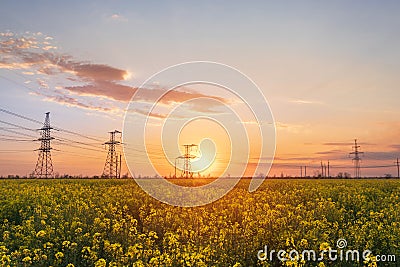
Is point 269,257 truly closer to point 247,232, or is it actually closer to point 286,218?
point 247,232

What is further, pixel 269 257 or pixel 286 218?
pixel 286 218

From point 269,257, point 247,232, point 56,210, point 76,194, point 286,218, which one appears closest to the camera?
point 269,257

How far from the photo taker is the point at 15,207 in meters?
16.8

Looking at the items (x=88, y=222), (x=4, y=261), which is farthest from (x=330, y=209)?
(x=4, y=261)

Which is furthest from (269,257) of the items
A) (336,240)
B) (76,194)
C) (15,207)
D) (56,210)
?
(76,194)

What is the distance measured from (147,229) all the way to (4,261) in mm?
5972

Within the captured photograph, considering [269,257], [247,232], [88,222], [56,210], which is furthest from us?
[56,210]

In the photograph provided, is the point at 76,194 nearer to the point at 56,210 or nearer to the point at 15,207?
the point at 15,207

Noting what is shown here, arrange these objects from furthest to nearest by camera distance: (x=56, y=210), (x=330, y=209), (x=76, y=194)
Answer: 1. (x=76, y=194)
2. (x=330, y=209)
3. (x=56, y=210)

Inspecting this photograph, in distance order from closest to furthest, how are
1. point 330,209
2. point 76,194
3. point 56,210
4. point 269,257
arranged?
1. point 269,257
2. point 56,210
3. point 330,209
4. point 76,194

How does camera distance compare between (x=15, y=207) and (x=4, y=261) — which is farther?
(x=15, y=207)

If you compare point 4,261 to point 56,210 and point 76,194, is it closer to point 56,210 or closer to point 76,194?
point 56,210

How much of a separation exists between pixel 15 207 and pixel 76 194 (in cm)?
524

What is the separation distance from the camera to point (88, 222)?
43.1 feet
